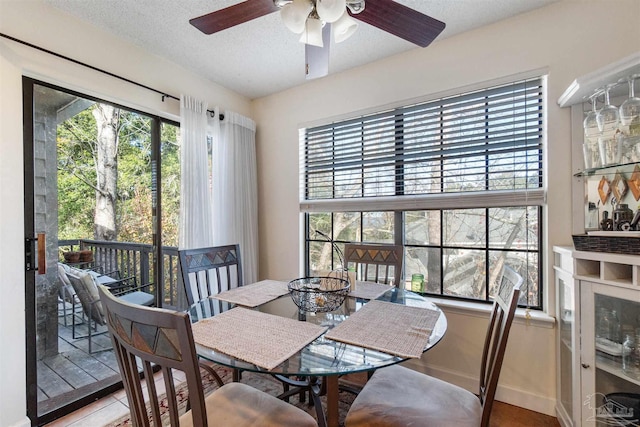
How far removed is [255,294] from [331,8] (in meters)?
1.53

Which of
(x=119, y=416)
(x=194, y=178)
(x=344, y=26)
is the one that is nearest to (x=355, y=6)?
(x=344, y=26)

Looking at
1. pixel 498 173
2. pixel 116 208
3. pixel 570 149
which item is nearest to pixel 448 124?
pixel 498 173

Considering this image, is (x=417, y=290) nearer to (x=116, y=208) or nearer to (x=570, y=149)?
(x=570, y=149)

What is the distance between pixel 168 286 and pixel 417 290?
216 cm

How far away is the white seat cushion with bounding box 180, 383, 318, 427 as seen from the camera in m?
1.11

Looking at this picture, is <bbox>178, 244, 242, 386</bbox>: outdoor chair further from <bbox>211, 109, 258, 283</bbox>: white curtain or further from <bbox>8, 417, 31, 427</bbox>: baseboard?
<bbox>8, 417, 31, 427</bbox>: baseboard

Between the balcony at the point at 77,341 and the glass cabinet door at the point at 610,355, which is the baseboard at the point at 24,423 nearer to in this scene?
the balcony at the point at 77,341

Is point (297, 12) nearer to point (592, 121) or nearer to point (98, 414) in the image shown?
point (592, 121)

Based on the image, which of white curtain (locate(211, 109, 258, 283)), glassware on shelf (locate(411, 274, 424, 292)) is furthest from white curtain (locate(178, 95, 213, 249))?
glassware on shelf (locate(411, 274, 424, 292))

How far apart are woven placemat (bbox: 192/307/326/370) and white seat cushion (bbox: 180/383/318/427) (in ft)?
0.96

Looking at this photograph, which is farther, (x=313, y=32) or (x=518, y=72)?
(x=518, y=72)

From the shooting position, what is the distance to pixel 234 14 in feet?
4.31

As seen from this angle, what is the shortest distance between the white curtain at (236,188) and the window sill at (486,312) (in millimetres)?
1813

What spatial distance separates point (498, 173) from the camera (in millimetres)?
2010
